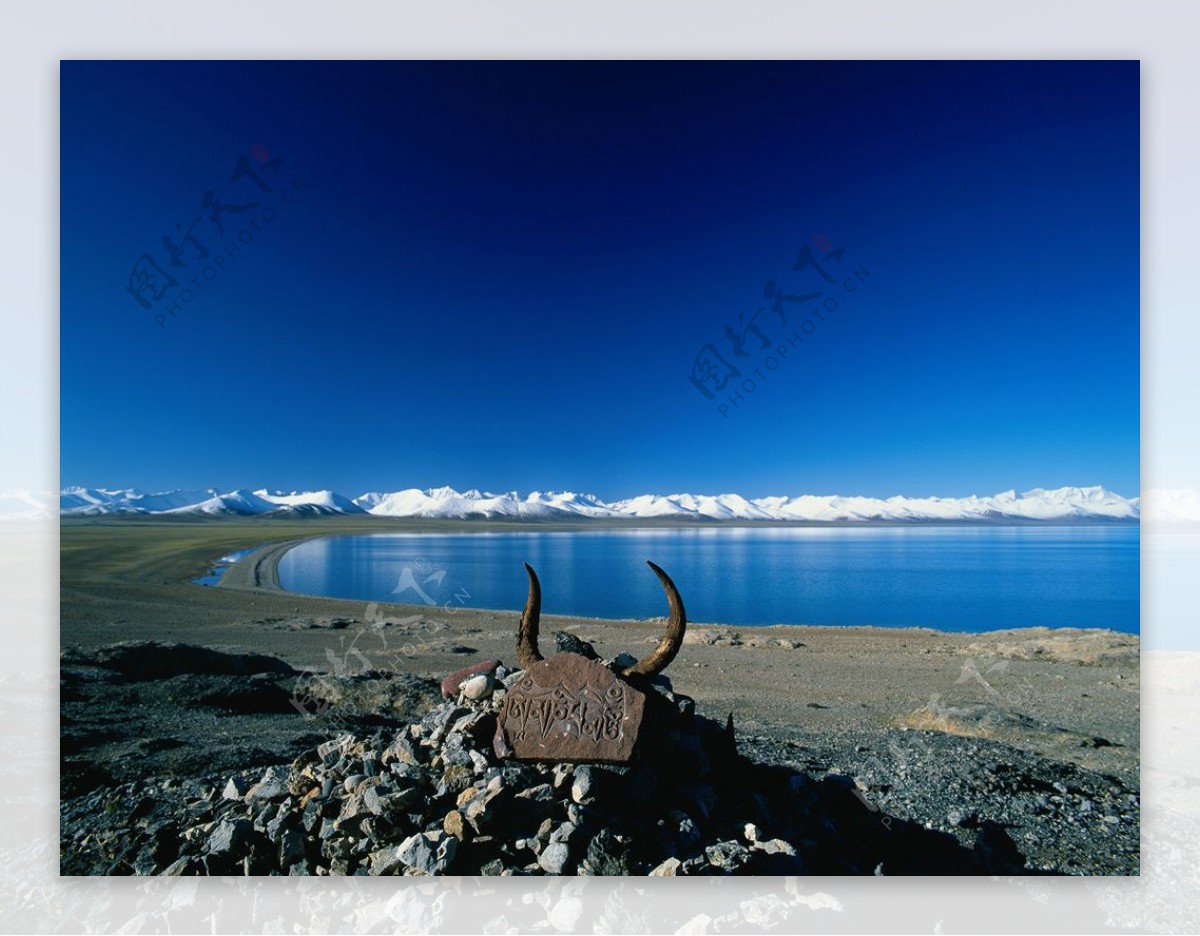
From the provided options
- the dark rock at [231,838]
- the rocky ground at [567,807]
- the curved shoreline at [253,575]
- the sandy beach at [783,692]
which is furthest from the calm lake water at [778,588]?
the dark rock at [231,838]

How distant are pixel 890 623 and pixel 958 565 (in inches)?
1180

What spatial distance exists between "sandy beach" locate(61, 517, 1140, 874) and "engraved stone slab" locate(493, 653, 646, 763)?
2.20 m

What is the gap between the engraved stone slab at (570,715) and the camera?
3.36 meters

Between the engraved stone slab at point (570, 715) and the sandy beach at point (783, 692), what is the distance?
2198 millimetres

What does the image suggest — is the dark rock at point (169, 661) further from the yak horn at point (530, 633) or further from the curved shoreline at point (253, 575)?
the curved shoreline at point (253, 575)

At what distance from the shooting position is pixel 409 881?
3057 millimetres

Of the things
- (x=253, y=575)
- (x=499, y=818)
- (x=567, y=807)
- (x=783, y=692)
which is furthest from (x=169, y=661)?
(x=253, y=575)

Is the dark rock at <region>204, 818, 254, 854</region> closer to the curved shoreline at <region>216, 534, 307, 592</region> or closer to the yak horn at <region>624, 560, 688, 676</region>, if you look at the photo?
the yak horn at <region>624, 560, 688, 676</region>

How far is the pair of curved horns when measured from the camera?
3732mm

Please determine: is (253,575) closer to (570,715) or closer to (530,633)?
(530,633)

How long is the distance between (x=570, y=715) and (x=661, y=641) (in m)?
0.63

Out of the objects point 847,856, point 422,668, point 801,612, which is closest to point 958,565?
point 801,612

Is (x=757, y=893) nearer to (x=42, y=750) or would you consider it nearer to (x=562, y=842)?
(x=562, y=842)

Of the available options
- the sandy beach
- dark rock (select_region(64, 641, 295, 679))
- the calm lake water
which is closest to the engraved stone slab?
the sandy beach
